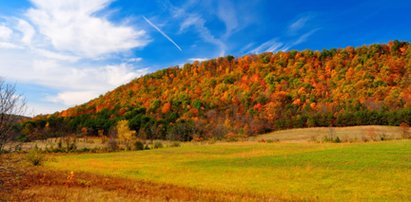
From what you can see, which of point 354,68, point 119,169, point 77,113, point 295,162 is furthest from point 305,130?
point 77,113

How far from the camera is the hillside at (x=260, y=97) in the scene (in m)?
119

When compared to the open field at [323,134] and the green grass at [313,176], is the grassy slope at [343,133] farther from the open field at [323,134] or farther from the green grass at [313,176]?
the green grass at [313,176]

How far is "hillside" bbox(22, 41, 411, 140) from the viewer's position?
389 ft

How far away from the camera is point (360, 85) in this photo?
12425cm

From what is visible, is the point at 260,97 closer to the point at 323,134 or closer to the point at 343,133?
the point at 323,134


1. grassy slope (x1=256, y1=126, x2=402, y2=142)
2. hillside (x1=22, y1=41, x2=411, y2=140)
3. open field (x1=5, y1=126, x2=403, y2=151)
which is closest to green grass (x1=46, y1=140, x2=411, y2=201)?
open field (x1=5, y1=126, x2=403, y2=151)

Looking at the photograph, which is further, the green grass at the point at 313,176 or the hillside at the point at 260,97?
the hillside at the point at 260,97

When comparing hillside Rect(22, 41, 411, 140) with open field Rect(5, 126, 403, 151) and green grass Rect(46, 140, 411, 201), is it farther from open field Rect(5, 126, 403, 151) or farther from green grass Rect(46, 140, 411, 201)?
green grass Rect(46, 140, 411, 201)

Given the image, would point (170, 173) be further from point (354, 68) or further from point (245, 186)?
point (354, 68)

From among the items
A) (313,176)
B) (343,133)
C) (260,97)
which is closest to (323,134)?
(343,133)

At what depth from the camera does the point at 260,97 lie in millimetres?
146375

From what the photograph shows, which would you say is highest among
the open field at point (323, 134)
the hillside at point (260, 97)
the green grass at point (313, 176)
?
Result: the hillside at point (260, 97)

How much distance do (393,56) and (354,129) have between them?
167 feet

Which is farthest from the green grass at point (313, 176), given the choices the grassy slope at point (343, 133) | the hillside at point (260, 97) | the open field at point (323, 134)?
the hillside at point (260, 97)
